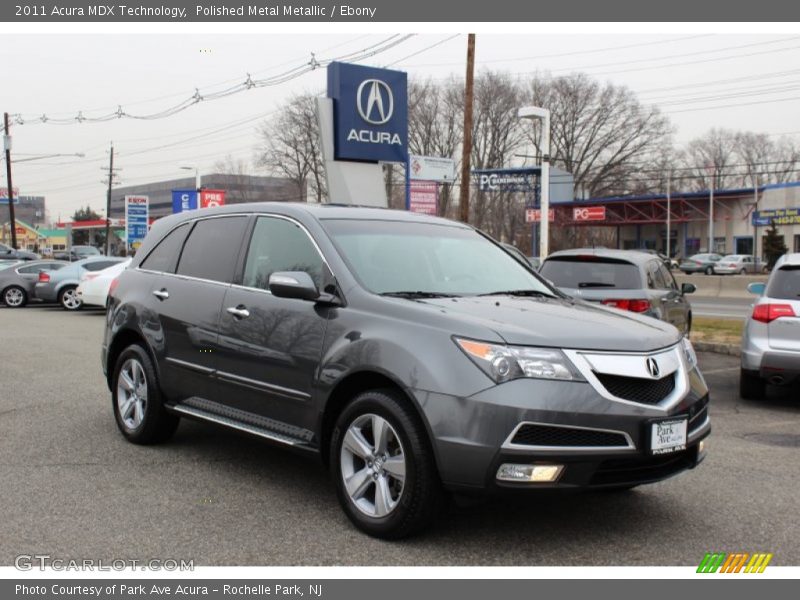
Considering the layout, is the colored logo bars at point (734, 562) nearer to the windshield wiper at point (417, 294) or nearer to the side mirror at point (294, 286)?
the windshield wiper at point (417, 294)

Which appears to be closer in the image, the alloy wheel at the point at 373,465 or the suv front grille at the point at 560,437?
the suv front grille at the point at 560,437

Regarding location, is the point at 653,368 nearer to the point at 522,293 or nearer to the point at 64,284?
the point at 522,293

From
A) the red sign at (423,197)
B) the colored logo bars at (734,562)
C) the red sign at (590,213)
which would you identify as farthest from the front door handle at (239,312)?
the red sign at (590,213)

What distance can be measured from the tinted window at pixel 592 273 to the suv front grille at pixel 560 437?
6.20 metres

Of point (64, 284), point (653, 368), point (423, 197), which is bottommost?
point (64, 284)

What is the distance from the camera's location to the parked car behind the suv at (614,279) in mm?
9703

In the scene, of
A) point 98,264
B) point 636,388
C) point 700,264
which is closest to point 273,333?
point 636,388

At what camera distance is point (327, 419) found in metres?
4.68

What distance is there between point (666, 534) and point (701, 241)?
71.7 meters

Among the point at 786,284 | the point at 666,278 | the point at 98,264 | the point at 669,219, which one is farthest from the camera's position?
the point at 669,219

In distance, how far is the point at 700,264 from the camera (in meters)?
56.5

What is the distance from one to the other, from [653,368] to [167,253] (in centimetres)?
398

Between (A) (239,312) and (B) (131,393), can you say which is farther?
(B) (131,393)

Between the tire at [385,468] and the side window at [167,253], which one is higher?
the side window at [167,253]
